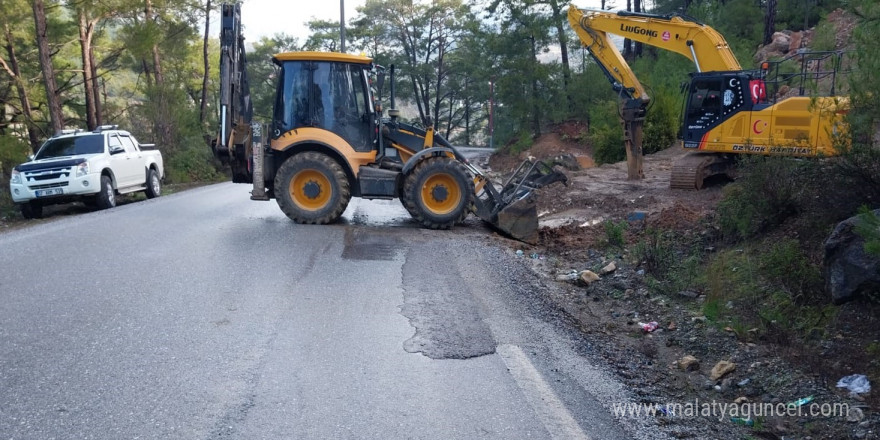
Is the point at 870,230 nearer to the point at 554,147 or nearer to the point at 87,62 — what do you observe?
the point at 554,147

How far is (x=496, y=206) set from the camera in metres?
12.8

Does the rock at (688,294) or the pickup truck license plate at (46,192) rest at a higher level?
the pickup truck license plate at (46,192)

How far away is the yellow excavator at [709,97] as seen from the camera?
13.8 m

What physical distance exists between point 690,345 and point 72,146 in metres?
15.5

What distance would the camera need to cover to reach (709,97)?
15.0m

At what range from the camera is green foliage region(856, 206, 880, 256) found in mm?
5234

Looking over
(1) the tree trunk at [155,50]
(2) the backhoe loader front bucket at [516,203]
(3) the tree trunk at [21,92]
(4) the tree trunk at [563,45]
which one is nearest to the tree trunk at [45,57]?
(1) the tree trunk at [155,50]

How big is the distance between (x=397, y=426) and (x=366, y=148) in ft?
29.3

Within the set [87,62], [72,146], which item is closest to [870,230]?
[72,146]

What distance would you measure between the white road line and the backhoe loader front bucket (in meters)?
5.86

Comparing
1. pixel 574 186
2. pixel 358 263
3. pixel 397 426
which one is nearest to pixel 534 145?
pixel 574 186

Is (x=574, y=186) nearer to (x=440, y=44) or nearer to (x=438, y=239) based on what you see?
(x=438, y=239)

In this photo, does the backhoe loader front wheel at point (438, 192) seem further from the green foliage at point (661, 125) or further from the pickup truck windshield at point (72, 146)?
the green foliage at point (661, 125)

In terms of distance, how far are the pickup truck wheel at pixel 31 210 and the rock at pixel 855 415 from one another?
16.4 metres
